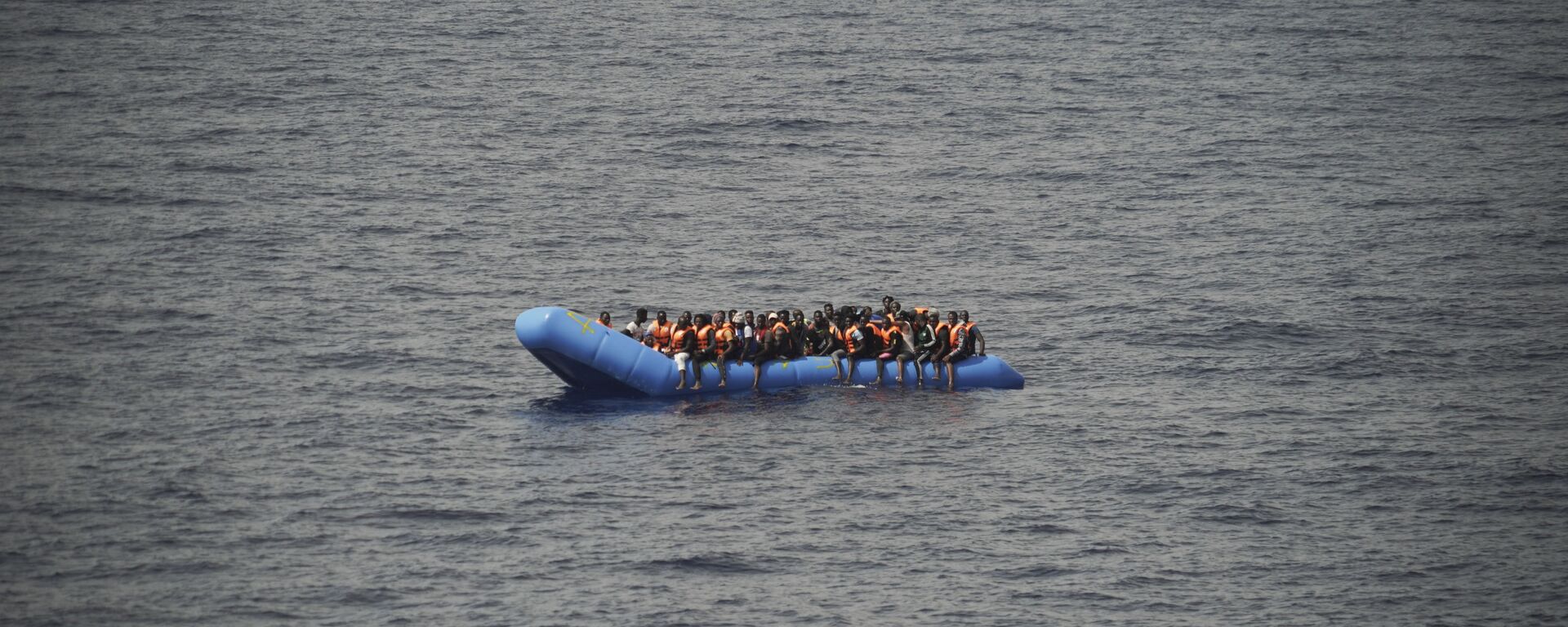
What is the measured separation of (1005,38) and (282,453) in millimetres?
57291

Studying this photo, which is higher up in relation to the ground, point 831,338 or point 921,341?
point 831,338

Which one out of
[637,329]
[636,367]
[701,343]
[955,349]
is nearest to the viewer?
[636,367]

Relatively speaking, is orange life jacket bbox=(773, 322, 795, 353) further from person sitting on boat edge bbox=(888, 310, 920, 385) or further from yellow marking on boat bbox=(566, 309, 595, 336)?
yellow marking on boat bbox=(566, 309, 595, 336)

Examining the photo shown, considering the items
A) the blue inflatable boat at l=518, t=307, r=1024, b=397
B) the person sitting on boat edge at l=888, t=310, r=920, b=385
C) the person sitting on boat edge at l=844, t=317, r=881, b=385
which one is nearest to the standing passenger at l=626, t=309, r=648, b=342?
the blue inflatable boat at l=518, t=307, r=1024, b=397

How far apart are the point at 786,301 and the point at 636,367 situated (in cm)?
1075

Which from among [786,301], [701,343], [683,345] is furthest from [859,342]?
[786,301]

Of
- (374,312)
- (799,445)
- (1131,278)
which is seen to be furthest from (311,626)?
(1131,278)

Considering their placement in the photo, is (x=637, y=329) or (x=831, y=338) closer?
(x=637, y=329)

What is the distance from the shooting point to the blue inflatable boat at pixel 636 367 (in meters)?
36.0

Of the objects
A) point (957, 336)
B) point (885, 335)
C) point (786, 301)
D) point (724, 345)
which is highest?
point (724, 345)

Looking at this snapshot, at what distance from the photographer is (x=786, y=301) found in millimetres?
47469

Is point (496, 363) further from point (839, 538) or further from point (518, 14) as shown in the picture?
point (518, 14)

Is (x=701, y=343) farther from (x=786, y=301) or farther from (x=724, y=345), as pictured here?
(x=786, y=301)

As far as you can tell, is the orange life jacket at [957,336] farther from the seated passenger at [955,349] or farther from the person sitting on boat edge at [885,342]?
the person sitting on boat edge at [885,342]
